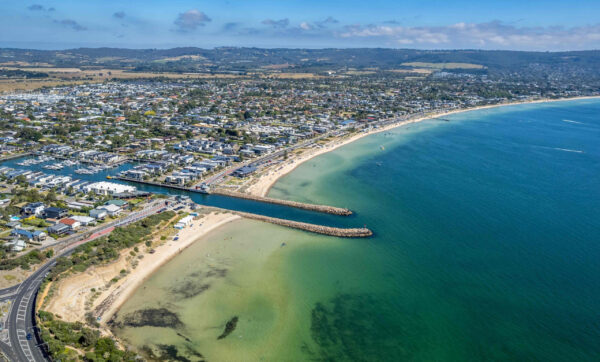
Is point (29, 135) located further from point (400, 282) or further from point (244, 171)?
point (400, 282)

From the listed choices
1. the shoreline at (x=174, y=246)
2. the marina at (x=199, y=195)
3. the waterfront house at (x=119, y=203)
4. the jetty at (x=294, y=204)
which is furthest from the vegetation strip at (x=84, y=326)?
the jetty at (x=294, y=204)

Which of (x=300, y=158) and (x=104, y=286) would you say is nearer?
(x=104, y=286)

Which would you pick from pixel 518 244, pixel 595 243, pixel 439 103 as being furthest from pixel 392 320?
pixel 439 103

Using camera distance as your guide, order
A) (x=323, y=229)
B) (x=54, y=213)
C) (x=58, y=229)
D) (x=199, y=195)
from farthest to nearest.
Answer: (x=199, y=195) → (x=323, y=229) → (x=54, y=213) → (x=58, y=229)

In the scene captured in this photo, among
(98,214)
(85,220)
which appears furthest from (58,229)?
(98,214)

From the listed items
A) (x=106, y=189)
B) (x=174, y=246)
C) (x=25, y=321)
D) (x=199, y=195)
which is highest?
(x=106, y=189)

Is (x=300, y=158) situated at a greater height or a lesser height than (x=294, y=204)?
greater
